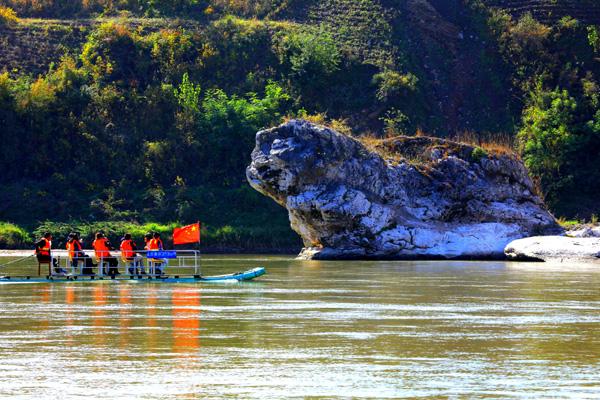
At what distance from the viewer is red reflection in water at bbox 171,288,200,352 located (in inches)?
971

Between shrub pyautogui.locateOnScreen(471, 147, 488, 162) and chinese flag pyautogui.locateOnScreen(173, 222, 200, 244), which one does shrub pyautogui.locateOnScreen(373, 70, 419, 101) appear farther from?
chinese flag pyautogui.locateOnScreen(173, 222, 200, 244)

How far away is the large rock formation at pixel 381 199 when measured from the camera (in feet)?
200

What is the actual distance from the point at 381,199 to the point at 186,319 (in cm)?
3392

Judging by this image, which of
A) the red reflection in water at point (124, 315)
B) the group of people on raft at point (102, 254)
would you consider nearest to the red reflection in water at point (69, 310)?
the red reflection in water at point (124, 315)

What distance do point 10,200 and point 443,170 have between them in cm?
2788

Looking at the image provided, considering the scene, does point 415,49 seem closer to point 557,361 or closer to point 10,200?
point 10,200

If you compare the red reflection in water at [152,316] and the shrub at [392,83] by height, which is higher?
the shrub at [392,83]

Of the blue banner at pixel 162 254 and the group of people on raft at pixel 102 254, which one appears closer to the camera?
the blue banner at pixel 162 254

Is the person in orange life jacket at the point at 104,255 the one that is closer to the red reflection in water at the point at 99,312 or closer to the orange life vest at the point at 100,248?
the orange life vest at the point at 100,248

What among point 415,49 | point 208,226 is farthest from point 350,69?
point 208,226

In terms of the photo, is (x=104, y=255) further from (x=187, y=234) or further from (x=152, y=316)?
(x=152, y=316)

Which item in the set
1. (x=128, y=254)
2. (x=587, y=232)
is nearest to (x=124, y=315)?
(x=128, y=254)

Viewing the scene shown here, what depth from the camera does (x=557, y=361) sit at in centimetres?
2234

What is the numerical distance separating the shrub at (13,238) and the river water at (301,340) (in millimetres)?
30200
